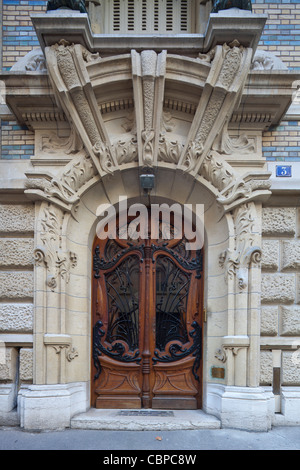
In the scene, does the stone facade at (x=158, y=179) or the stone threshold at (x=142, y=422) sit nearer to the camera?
the stone threshold at (x=142, y=422)

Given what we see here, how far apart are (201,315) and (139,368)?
118 centimetres

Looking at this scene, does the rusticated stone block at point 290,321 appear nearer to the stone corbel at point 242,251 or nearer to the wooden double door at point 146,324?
the stone corbel at point 242,251

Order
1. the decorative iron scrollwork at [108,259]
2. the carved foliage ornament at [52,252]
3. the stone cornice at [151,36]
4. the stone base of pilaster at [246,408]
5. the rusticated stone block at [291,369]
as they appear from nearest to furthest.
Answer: the stone base of pilaster at [246,408] → the stone cornice at [151,36] → the carved foliage ornament at [52,252] → the rusticated stone block at [291,369] → the decorative iron scrollwork at [108,259]

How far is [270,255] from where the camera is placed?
5707 mm

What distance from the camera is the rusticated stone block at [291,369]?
5.56 metres

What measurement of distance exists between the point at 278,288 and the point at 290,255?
0.49m

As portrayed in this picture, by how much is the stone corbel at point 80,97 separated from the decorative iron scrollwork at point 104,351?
228 cm

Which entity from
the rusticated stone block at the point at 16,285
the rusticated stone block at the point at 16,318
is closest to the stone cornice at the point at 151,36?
the rusticated stone block at the point at 16,285

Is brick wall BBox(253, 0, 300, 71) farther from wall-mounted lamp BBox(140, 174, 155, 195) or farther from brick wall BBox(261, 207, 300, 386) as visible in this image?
wall-mounted lamp BBox(140, 174, 155, 195)

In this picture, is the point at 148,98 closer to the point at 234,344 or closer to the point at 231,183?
the point at 231,183

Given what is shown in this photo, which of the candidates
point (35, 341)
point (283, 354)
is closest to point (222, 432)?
point (283, 354)

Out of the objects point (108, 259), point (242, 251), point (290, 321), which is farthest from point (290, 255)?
point (108, 259)

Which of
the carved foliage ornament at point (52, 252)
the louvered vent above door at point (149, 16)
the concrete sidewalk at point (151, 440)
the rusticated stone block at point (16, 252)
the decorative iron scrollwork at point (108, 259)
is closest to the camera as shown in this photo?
the concrete sidewalk at point (151, 440)

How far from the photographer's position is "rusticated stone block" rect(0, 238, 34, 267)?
5.67 meters
